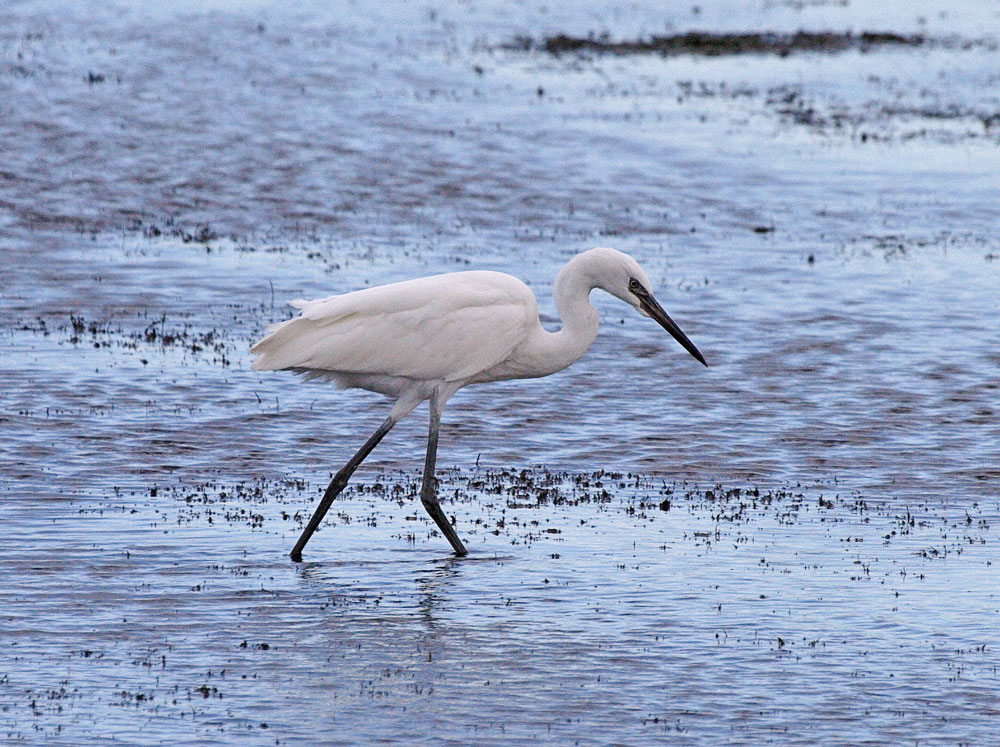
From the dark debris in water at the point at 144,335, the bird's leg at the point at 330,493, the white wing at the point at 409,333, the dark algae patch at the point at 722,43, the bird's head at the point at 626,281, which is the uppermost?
the dark algae patch at the point at 722,43

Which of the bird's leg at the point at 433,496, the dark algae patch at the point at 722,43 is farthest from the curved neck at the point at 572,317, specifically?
the dark algae patch at the point at 722,43

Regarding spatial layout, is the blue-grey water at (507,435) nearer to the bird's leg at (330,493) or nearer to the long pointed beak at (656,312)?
the bird's leg at (330,493)

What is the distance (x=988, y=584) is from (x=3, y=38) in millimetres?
27679

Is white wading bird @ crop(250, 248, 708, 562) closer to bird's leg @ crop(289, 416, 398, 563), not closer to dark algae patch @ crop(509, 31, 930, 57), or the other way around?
bird's leg @ crop(289, 416, 398, 563)

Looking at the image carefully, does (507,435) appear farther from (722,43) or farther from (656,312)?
(722,43)

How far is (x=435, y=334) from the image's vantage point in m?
9.82

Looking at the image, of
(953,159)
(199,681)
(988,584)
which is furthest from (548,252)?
(199,681)

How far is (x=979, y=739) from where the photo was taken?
23.5 ft

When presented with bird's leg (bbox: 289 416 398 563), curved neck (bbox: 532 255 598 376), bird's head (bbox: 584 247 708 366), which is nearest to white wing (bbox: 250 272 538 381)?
curved neck (bbox: 532 255 598 376)

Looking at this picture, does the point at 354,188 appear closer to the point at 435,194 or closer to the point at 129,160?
the point at 435,194

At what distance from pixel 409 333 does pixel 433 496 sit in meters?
0.93

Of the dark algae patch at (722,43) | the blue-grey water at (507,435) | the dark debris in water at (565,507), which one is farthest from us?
the dark algae patch at (722,43)

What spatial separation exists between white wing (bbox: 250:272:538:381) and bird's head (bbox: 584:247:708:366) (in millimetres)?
478

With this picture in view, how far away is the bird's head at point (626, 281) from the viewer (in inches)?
390
